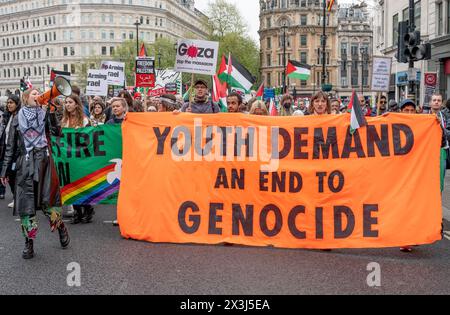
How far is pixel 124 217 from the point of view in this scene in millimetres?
6965

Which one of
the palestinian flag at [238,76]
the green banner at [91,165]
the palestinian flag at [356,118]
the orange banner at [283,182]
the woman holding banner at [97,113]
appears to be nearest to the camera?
the orange banner at [283,182]

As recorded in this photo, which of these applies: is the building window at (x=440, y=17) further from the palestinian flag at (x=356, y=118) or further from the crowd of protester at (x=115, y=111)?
the palestinian flag at (x=356, y=118)

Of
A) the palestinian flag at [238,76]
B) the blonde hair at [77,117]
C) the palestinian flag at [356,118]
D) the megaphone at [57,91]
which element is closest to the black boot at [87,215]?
the blonde hair at [77,117]

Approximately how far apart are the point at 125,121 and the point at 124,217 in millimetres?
1204

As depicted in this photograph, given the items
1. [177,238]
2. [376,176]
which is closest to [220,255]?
[177,238]

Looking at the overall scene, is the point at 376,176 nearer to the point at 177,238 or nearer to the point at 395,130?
the point at 395,130

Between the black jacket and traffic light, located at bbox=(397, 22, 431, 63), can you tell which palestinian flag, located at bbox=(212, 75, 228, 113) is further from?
the black jacket

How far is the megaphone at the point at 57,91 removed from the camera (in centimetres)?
637

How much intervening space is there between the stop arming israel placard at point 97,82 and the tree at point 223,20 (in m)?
63.5

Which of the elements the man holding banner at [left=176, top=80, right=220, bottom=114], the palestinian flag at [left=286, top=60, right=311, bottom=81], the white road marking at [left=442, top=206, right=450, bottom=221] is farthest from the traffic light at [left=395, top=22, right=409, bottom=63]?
the man holding banner at [left=176, top=80, right=220, bottom=114]

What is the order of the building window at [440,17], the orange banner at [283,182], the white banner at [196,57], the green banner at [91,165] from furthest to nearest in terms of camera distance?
the building window at [440,17] < the white banner at [196,57] < the green banner at [91,165] < the orange banner at [283,182]

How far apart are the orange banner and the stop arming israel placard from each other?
8.47 m

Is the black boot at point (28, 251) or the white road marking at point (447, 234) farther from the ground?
the black boot at point (28, 251)

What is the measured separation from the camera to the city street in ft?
16.6
